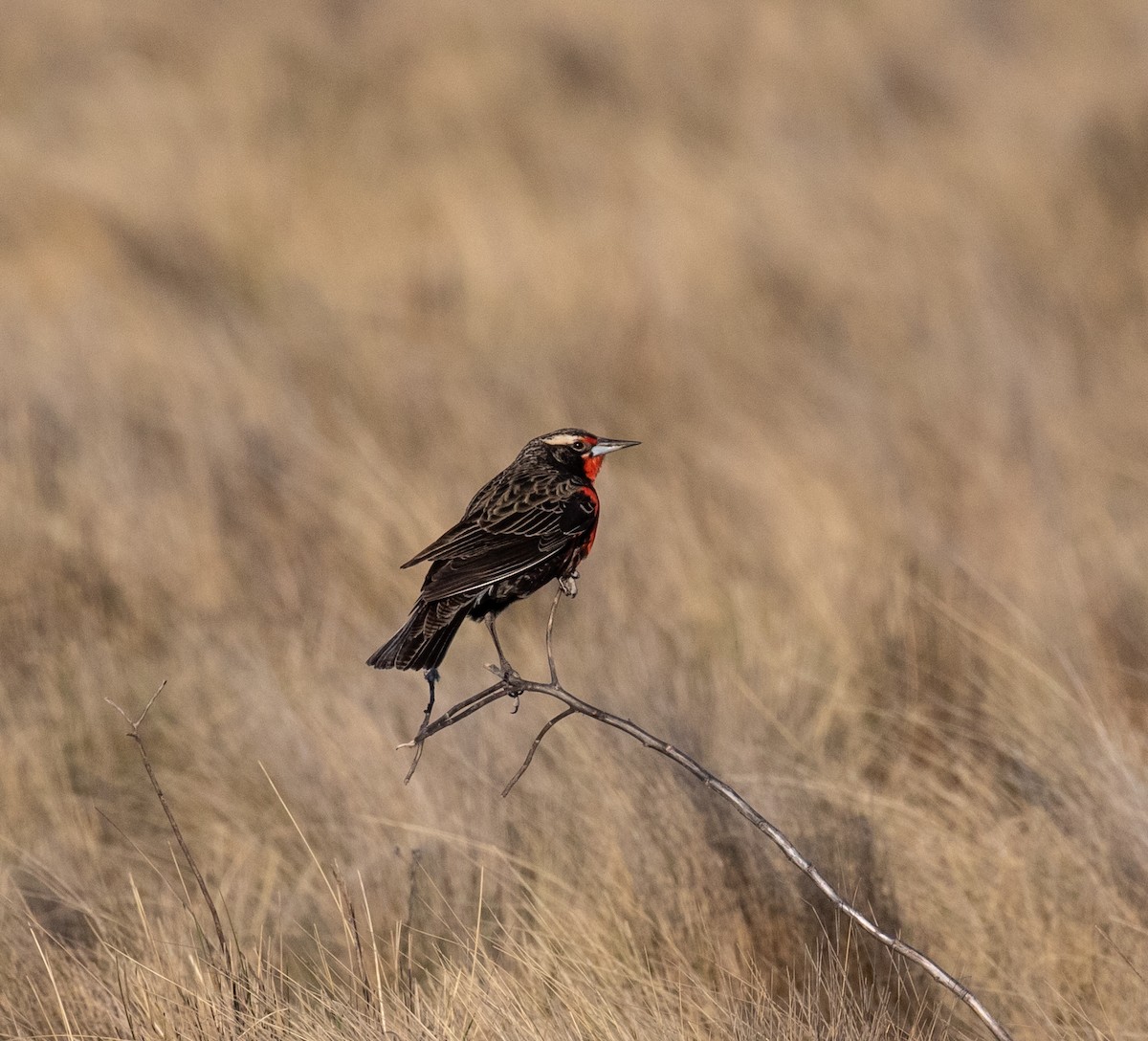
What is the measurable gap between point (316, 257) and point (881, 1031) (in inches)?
300

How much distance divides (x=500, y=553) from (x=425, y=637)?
0.12m

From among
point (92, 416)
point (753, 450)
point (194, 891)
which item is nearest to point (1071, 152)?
point (753, 450)

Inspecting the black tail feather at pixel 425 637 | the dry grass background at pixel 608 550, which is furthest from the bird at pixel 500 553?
the dry grass background at pixel 608 550

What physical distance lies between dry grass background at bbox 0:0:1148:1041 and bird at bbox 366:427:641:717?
831 mm

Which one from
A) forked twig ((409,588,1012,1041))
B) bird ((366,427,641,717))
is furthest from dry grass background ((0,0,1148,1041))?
bird ((366,427,641,717))

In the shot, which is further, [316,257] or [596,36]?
[596,36]

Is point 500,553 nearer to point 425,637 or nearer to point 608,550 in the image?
point 425,637

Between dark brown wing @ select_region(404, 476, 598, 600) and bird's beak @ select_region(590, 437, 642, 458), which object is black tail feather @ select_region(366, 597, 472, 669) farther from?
bird's beak @ select_region(590, 437, 642, 458)

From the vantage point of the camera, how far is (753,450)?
18.6 ft

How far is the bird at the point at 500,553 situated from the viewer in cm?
172

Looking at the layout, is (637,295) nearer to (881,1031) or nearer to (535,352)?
(535,352)

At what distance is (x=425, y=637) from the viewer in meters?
1.74

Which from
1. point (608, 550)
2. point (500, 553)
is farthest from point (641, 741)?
point (608, 550)

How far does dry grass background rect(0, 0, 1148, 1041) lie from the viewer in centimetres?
292
